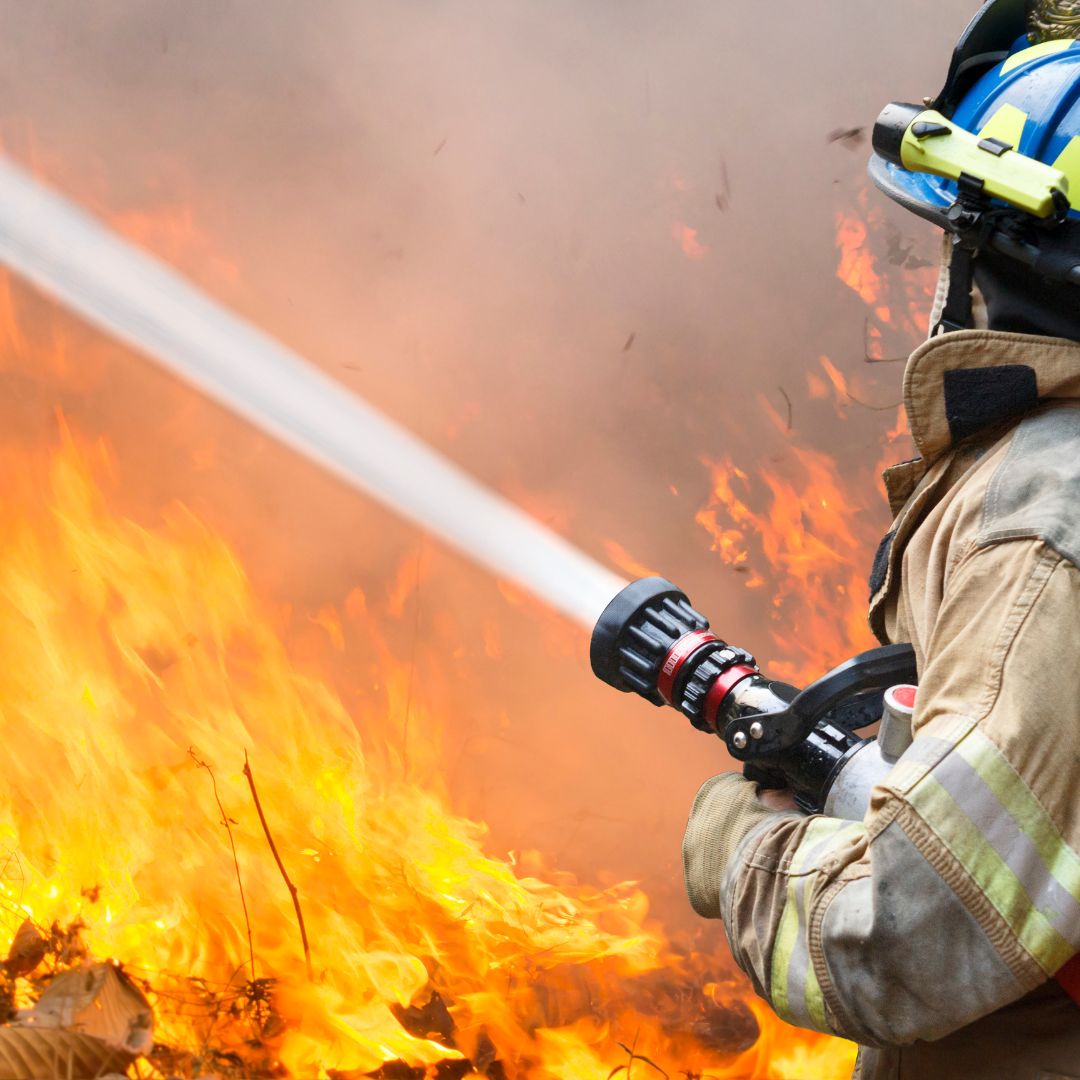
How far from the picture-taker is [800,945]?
1.43 meters

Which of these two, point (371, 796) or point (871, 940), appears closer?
point (871, 940)

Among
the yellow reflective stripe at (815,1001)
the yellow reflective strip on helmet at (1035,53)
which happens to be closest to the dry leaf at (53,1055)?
the yellow reflective stripe at (815,1001)

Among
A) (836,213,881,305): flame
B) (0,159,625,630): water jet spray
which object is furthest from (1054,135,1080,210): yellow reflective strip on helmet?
(836,213,881,305): flame

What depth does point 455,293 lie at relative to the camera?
424 cm

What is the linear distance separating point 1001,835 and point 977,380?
0.65 meters

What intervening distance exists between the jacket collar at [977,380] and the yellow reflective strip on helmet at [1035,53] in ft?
1.46

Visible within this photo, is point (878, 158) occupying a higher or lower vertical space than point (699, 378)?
higher

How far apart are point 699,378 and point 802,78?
1250mm

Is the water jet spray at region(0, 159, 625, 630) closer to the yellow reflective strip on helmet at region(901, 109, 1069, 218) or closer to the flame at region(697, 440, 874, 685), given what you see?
the flame at region(697, 440, 874, 685)

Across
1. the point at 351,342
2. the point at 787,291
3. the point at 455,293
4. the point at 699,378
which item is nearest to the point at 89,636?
the point at 351,342

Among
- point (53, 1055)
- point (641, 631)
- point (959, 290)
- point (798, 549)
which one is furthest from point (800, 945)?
point (798, 549)

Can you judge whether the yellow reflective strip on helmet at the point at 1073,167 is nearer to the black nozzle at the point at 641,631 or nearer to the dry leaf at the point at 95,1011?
the black nozzle at the point at 641,631

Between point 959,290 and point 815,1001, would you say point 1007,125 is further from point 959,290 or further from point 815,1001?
point 815,1001

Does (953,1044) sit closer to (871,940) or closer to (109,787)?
(871,940)
